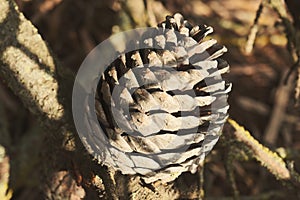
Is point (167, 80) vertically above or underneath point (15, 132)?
above

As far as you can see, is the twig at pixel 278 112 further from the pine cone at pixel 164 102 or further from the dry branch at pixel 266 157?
the pine cone at pixel 164 102

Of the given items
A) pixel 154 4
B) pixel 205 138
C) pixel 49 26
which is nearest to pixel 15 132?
pixel 49 26

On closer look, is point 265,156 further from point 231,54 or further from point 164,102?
point 231,54

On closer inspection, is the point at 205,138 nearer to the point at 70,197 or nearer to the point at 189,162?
the point at 189,162

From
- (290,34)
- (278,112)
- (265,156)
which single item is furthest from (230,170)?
(278,112)

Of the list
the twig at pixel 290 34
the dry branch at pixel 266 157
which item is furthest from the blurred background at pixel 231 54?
the dry branch at pixel 266 157

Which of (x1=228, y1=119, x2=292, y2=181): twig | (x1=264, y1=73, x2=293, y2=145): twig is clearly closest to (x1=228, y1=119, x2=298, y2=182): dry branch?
(x1=228, y1=119, x2=292, y2=181): twig
